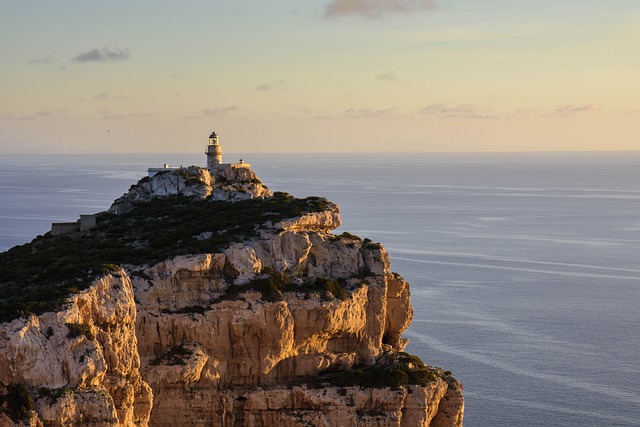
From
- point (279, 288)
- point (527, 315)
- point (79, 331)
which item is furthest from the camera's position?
point (527, 315)

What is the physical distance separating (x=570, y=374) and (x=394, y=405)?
123 ft

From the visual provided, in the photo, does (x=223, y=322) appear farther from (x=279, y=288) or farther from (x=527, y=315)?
(x=527, y=315)

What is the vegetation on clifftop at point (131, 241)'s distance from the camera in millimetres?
40625

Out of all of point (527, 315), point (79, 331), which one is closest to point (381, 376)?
point (79, 331)

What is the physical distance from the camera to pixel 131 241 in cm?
4988

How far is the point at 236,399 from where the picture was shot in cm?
4525

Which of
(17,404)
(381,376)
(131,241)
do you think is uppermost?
(131,241)

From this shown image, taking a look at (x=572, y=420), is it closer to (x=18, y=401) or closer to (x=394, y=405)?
(x=394, y=405)

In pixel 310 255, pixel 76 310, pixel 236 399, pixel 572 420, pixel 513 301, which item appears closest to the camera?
pixel 76 310

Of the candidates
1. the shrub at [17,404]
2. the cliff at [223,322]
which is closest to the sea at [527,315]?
the cliff at [223,322]

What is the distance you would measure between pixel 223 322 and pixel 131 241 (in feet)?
23.2

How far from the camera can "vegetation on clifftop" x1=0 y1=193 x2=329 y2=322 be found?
40.6 metres

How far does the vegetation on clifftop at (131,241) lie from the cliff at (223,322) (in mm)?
105

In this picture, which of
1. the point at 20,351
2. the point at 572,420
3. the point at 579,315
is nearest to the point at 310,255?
the point at 20,351
